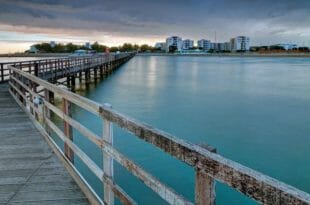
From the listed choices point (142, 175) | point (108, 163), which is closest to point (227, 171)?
point (142, 175)

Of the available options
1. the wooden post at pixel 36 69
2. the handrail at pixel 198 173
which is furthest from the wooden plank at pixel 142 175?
the wooden post at pixel 36 69

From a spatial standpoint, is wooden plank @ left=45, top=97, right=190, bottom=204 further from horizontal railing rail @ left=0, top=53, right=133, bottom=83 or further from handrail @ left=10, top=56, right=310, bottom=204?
horizontal railing rail @ left=0, top=53, right=133, bottom=83

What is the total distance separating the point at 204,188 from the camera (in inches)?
70.7

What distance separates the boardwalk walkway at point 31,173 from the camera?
3.69m

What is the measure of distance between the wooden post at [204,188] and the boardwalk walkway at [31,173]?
6.60 ft

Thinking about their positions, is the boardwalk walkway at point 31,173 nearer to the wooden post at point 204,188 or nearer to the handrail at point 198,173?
the handrail at point 198,173

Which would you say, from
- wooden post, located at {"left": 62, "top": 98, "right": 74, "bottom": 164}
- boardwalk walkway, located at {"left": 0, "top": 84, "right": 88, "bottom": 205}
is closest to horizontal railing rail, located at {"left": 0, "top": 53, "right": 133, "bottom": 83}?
boardwalk walkway, located at {"left": 0, "top": 84, "right": 88, "bottom": 205}

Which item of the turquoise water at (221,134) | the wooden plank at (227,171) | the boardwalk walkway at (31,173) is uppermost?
the wooden plank at (227,171)

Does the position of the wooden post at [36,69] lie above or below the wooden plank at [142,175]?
above

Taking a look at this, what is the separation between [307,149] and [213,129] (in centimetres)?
420

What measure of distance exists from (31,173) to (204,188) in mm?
3261

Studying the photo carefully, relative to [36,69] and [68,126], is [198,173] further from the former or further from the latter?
[36,69]

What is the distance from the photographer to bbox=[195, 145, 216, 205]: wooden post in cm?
177

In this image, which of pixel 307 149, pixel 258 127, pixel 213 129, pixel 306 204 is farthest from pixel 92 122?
pixel 306 204
